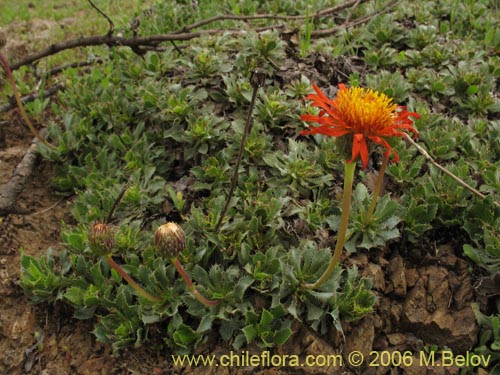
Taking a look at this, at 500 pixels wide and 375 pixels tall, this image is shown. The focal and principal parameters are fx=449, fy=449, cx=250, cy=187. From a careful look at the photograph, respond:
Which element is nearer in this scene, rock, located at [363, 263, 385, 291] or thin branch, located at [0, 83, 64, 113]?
rock, located at [363, 263, 385, 291]

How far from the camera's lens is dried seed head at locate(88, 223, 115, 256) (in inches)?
90.6

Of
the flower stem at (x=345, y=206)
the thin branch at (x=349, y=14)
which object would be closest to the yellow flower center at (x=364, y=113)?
the flower stem at (x=345, y=206)

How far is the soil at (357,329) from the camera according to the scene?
101 inches

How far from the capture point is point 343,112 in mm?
2012

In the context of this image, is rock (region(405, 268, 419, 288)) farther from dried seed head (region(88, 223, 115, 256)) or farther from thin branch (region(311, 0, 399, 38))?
thin branch (region(311, 0, 399, 38))

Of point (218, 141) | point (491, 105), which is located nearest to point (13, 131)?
point (218, 141)

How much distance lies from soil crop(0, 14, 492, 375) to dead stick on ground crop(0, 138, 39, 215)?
51 cm

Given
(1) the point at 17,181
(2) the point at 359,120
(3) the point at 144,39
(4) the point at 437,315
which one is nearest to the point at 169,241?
(2) the point at 359,120

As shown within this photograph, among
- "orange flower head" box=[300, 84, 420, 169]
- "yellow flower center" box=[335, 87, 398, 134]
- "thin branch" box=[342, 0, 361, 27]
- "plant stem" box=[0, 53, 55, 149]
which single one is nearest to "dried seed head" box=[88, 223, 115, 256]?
"orange flower head" box=[300, 84, 420, 169]

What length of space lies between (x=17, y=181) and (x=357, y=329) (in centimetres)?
280

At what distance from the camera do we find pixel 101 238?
230cm

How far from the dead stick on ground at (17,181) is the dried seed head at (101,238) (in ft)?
4.86

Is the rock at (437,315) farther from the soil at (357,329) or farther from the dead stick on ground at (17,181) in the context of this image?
the dead stick on ground at (17,181)

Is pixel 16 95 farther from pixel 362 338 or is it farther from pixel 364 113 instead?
pixel 362 338
